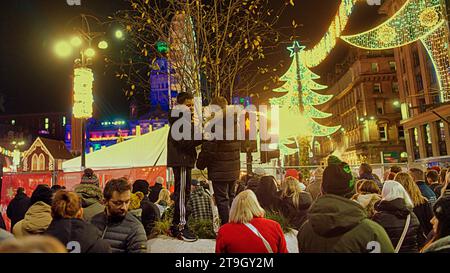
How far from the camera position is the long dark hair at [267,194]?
247 inches

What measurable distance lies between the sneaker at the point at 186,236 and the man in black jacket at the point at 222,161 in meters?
0.47

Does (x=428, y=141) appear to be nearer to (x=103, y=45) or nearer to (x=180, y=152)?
(x=103, y=45)

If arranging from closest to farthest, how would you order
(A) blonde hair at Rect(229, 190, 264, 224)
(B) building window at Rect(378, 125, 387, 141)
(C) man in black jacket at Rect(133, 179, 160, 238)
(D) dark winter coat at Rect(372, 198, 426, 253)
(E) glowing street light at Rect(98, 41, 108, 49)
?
(A) blonde hair at Rect(229, 190, 264, 224)
(D) dark winter coat at Rect(372, 198, 426, 253)
(C) man in black jacket at Rect(133, 179, 160, 238)
(E) glowing street light at Rect(98, 41, 108, 49)
(B) building window at Rect(378, 125, 387, 141)

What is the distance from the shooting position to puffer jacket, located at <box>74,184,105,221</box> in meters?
3.97

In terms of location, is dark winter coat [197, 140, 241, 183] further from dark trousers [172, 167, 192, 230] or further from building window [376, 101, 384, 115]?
building window [376, 101, 384, 115]

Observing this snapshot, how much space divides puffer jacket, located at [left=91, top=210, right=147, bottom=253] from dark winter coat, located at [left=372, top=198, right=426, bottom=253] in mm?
2531

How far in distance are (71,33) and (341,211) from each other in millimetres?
10532

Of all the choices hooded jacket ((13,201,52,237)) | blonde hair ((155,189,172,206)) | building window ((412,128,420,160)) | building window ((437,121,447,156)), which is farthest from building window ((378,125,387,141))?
hooded jacket ((13,201,52,237))

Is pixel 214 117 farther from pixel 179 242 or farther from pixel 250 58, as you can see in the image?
pixel 250 58

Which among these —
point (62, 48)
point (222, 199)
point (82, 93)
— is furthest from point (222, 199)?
point (82, 93)

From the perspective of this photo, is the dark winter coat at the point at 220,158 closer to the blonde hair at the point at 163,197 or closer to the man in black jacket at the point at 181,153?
the man in black jacket at the point at 181,153

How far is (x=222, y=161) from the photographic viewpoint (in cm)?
468

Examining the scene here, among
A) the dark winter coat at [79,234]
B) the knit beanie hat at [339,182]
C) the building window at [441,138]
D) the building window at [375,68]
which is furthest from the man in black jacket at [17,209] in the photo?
the building window at [375,68]
